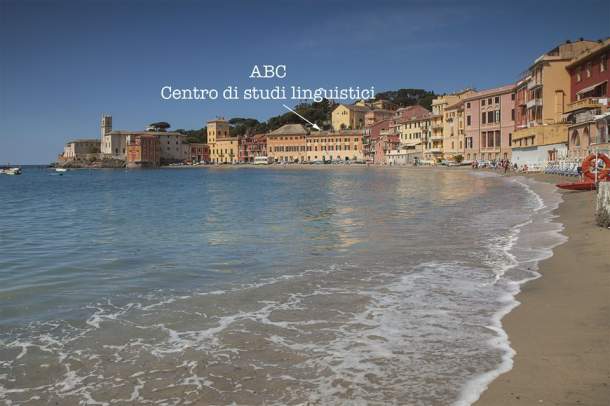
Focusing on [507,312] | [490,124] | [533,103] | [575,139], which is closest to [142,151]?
[490,124]

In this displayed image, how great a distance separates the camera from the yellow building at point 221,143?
7397 inches

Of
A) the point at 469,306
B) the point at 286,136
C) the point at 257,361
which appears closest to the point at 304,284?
the point at 469,306

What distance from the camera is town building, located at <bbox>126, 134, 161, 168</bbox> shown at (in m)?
182

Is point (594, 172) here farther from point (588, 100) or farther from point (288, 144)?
point (288, 144)

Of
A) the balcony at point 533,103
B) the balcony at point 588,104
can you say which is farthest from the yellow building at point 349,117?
the balcony at point 588,104

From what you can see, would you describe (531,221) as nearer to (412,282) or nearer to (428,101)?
(412,282)

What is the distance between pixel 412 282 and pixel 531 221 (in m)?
9.99

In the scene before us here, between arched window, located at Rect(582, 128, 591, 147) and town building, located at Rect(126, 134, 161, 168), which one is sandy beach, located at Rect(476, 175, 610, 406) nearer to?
arched window, located at Rect(582, 128, 591, 147)

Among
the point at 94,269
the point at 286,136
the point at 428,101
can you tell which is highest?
the point at 428,101

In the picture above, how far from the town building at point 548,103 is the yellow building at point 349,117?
96.0 metres

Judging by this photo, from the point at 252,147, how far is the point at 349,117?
37.1m

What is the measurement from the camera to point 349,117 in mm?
158875

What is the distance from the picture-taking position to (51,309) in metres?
8.49

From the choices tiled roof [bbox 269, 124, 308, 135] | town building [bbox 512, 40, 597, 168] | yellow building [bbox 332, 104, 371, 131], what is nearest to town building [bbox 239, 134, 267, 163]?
tiled roof [bbox 269, 124, 308, 135]
